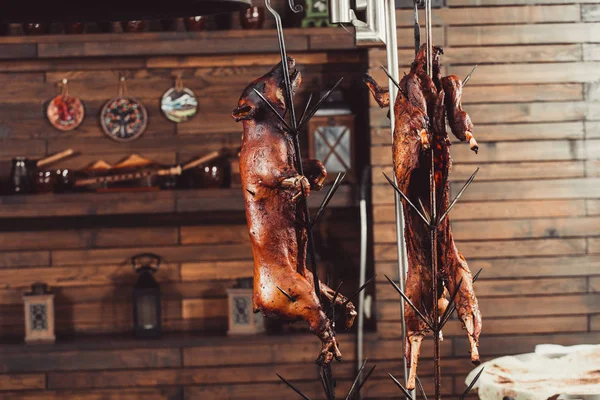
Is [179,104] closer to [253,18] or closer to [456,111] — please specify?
[253,18]

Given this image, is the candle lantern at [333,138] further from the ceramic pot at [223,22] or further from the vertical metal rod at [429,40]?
the vertical metal rod at [429,40]

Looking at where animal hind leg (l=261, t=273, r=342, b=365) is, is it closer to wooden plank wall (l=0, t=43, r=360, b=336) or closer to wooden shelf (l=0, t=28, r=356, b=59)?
Result: wooden shelf (l=0, t=28, r=356, b=59)

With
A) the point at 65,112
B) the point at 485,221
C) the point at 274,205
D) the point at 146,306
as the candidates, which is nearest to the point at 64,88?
the point at 65,112

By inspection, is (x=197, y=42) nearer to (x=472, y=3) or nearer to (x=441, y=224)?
(x=472, y=3)

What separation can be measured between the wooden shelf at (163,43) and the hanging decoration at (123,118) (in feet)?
1.19

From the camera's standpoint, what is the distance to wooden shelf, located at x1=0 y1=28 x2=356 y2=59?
156 inches

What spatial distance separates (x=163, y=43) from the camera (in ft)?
13.0

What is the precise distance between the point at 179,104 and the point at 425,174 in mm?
3030

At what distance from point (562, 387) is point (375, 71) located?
67.5 inches

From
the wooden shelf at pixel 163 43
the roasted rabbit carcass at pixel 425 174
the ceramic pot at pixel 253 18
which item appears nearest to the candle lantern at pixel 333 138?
the wooden shelf at pixel 163 43

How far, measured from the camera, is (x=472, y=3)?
3.95 metres

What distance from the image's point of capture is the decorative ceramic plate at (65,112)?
14.2ft

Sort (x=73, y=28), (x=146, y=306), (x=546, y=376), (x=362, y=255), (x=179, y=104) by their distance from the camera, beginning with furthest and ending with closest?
(x=179, y=104), (x=146, y=306), (x=73, y=28), (x=362, y=255), (x=546, y=376)

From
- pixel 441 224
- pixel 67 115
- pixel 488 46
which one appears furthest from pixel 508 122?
pixel 441 224
